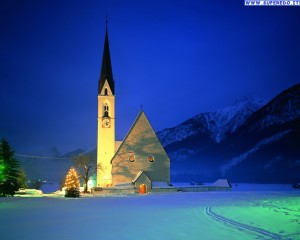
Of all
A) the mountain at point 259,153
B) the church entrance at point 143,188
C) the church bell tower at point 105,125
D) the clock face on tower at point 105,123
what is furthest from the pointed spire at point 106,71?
the mountain at point 259,153

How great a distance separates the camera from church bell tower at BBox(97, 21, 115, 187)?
57594 mm

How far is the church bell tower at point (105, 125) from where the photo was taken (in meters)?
57.6

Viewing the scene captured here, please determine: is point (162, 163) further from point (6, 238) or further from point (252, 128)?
point (252, 128)

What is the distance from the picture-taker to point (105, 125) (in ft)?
199

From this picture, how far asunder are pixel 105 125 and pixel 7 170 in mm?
22178

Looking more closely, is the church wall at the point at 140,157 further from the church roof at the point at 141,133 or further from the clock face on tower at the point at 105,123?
the clock face on tower at the point at 105,123

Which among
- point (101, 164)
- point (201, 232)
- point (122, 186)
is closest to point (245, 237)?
point (201, 232)

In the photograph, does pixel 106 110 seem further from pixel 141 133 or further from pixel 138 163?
pixel 138 163

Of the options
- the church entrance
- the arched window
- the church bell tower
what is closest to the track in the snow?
the church entrance

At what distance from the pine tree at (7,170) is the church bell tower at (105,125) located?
1700 cm

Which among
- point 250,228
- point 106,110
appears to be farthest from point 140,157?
point 250,228

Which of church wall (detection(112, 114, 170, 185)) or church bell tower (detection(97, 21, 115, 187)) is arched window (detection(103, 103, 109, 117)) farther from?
church wall (detection(112, 114, 170, 185))

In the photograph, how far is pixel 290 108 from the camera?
538 feet

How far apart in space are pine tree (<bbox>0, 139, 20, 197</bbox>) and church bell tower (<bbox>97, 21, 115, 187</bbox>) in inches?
669
